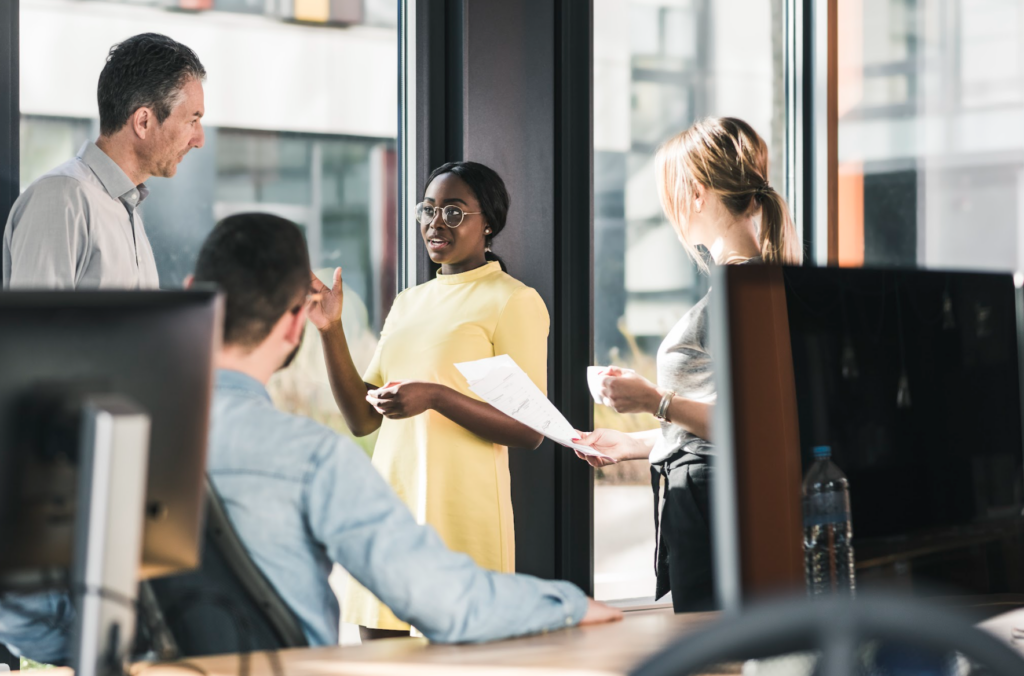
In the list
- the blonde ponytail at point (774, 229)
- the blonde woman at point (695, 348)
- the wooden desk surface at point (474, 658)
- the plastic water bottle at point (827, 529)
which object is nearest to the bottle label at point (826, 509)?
the plastic water bottle at point (827, 529)

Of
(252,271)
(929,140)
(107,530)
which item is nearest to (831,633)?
(107,530)

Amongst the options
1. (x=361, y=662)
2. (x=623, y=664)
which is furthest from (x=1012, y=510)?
(x=361, y=662)

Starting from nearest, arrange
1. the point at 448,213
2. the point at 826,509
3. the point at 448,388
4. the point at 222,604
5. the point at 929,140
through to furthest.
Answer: the point at 826,509
the point at 222,604
the point at 448,388
the point at 448,213
the point at 929,140

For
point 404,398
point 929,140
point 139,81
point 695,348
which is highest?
point 929,140

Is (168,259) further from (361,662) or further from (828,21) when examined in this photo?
(828,21)

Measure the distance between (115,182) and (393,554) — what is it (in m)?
1.28

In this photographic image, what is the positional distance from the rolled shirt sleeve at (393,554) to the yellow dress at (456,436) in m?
0.89

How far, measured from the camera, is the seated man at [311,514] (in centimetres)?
107

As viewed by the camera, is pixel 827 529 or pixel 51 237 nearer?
pixel 827 529

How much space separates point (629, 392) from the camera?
184 cm

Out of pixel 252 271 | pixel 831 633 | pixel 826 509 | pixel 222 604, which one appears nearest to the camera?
pixel 831 633

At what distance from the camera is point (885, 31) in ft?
10.2

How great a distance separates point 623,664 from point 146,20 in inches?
74.5

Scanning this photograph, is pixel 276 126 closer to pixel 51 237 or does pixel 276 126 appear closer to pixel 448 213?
pixel 448 213
